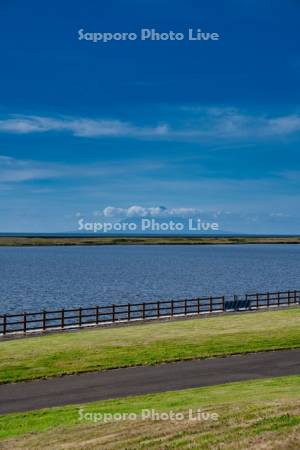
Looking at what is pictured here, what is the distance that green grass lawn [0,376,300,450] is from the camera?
1269cm

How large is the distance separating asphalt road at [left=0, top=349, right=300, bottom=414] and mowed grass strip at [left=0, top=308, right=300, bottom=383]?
1.02 meters

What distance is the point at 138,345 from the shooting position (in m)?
27.9

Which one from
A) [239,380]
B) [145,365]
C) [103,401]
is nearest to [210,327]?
[145,365]

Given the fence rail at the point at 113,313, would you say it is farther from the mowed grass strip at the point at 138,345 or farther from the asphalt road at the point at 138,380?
the asphalt road at the point at 138,380

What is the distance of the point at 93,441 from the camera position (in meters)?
13.4

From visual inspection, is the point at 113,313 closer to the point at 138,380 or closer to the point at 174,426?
the point at 138,380

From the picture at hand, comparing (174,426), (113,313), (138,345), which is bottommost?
(138,345)

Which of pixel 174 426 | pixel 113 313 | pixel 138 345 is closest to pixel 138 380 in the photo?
pixel 138 345

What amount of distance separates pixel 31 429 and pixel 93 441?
235 centimetres

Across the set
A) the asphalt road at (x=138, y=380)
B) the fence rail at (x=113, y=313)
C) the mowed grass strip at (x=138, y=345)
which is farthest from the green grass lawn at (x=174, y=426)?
the fence rail at (x=113, y=313)

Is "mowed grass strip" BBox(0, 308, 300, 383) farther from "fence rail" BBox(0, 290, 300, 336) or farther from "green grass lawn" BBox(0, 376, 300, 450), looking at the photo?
"green grass lawn" BBox(0, 376, 300, 450)

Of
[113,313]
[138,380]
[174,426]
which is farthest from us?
[113,313]

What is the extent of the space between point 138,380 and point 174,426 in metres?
A: 7.20

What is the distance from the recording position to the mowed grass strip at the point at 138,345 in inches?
931
